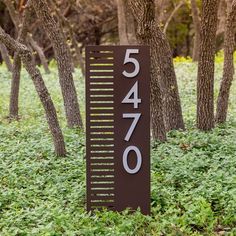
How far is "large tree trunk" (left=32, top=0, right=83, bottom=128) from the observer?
952 cm

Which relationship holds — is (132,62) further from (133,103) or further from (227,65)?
(227,65)

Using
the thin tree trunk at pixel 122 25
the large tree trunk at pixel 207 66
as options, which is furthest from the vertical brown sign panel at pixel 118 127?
the thin tree trunk at pixel 122 25

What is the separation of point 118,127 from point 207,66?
14.2ft

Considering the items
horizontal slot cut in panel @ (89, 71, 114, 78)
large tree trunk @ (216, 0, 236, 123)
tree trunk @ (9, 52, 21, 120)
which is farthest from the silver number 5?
tree trunk @ (9, 52, 21, 120)

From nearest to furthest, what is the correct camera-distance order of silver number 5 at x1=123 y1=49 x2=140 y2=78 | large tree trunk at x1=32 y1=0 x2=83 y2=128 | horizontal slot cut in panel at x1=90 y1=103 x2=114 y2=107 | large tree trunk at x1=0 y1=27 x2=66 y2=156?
1. silver number 5 at x1=123 y1=49 x2=140 y2=78
2. horizontal slot cut in panel at x1=90 y1=103 x2=114 y2=107
3. large tree trunk at x1=0 y1=27 x2=66 y2=156
4. large tree trunk at x1=32 y1=0 x2=83 y2=128

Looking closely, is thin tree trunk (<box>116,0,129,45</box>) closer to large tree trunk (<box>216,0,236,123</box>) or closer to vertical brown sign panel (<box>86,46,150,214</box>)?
large tree trunk (<box>216,0,236,123</box>)

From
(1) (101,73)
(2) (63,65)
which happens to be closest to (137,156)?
(1) (101,73)

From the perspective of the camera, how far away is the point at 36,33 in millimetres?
32344

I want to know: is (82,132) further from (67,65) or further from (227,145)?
(227,145)

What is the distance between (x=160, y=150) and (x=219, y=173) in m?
1.53

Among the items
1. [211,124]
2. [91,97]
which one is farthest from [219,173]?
[211,124]

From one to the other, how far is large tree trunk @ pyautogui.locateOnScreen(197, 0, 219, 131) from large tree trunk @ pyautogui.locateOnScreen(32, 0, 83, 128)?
2.25m

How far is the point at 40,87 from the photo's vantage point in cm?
811

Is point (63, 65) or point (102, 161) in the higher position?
point (63, 65)
